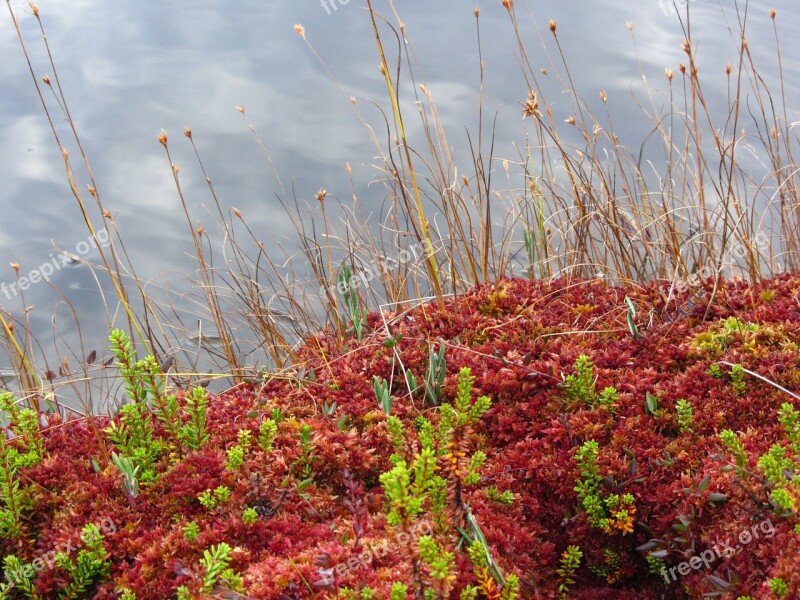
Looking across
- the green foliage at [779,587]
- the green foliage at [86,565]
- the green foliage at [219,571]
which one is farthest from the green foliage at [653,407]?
the green foliage at [86,565]

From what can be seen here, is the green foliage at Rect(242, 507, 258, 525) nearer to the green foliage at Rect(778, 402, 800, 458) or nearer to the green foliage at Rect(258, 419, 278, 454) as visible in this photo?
the green foliage at Rect(258, 419, 278, 454)

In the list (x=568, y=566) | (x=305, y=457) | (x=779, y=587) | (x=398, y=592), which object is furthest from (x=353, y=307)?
(x=779, y=587)

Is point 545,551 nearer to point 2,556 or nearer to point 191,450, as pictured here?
point 191,450

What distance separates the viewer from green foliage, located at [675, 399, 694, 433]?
3074mm

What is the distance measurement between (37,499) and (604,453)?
215 cm

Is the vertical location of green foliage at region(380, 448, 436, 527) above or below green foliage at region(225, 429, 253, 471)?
below

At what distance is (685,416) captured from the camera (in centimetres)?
308

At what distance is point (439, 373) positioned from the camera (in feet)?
11.0

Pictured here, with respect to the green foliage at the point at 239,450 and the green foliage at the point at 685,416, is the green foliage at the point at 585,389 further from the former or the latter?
the green foliage at the point at 239,450

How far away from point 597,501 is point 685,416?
56 centimetres

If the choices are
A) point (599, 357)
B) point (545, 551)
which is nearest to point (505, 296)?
point (599, 357)

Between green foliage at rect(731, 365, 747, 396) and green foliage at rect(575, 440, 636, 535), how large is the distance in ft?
2.45

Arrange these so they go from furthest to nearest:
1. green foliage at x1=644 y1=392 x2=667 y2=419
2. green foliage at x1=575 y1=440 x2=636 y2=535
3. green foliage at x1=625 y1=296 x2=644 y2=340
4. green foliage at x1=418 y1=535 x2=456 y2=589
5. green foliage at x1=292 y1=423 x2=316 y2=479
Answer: green foliage at x1=625 y1=296 x2=644 y2=340, green foliage at x1=644 y1=392 x2=667 y2=419, green foliage at x1=292 y1=423 x2=316 y2=479, green foliage at x1=575 y1=440 x2=636 y2=535, green foliage at x1=418 y1=535 x2=456 y2=589

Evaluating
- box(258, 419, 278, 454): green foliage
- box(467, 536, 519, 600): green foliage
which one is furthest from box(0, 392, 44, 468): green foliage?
box(467, 536, 519, 600): green foliage
